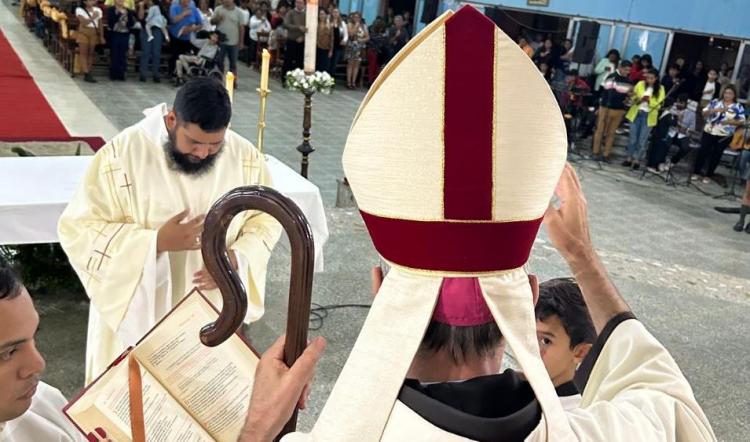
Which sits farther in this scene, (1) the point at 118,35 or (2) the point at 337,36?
(2) the point at 337,36

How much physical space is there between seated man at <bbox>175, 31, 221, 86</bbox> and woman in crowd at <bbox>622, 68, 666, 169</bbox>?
6.40m

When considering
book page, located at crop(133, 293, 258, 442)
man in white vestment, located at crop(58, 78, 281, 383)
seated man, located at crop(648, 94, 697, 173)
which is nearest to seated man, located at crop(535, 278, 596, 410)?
book page, located at crop(133, 293, 258, 442)

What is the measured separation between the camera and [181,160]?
2.43 m

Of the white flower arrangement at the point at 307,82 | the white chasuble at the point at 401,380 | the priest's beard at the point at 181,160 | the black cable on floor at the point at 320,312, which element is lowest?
the black cable on floor at the point at 320,312

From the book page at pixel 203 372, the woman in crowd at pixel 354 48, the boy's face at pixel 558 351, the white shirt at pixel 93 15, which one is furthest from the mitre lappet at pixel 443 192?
the woman in crowd at pixel 354 48

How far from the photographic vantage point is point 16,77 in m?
10.2

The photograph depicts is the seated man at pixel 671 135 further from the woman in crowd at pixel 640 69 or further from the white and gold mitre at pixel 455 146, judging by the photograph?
the white and gold mitre at pixel 455 146

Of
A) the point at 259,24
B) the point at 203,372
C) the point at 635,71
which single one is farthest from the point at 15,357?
the point at 259,24

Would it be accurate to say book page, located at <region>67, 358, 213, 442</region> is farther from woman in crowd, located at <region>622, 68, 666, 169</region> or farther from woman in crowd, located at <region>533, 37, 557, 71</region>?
woman in crowd, located at <region>533, 37, 557, 71</region>

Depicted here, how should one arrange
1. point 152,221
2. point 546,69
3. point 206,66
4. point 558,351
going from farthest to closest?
point 546,69 < point 206,66 < point 152,221 < point 558,351

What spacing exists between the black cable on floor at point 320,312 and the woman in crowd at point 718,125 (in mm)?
7292

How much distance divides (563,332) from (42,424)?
1.32 meters

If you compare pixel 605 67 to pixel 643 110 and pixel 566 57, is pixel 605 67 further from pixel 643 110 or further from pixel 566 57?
pixel 643 110

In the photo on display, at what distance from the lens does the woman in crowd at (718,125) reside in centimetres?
959
